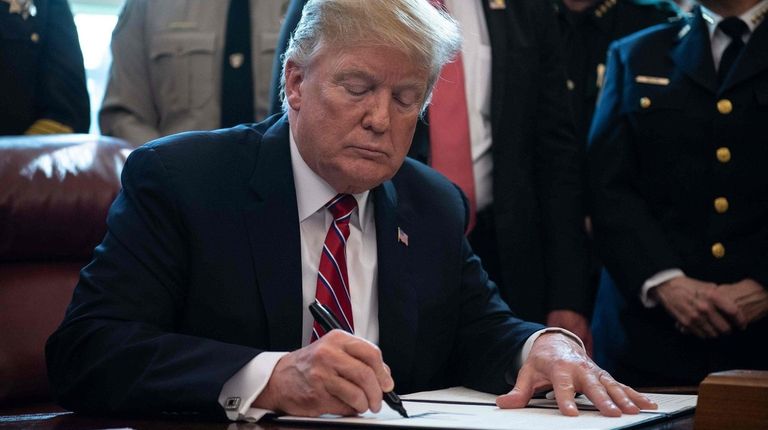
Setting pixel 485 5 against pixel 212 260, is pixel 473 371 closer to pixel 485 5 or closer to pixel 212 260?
pixel 212 260

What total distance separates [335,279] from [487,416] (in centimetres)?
51

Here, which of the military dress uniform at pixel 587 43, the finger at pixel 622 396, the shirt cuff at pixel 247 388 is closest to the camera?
the shirt cuff at pixel 247 388

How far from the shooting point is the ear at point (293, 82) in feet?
7.66

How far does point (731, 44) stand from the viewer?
127 inches

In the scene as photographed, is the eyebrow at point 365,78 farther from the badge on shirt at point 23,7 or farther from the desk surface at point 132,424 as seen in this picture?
the badge on shirt at point 23,7

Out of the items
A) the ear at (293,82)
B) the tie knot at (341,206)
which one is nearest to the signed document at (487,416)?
the tie knot at (341,206)

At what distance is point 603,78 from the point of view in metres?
3.76

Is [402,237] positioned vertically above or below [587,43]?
below

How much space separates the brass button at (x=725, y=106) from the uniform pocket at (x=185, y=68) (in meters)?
1.46

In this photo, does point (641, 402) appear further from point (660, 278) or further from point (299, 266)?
point (660, 278)

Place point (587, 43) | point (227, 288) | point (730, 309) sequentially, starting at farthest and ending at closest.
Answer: point (587, 43)
point (730, 309)
point (227, 288)

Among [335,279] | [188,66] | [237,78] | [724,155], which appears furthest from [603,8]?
[335,279]

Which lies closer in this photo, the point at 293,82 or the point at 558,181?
the point at 293,82

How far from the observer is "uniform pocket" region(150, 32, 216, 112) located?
11.1 ft
